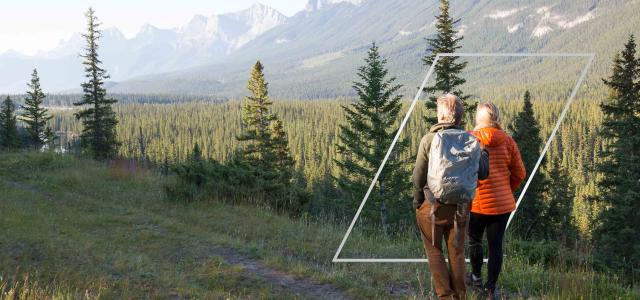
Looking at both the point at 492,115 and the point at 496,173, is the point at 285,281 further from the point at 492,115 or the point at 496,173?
the point at 492,115

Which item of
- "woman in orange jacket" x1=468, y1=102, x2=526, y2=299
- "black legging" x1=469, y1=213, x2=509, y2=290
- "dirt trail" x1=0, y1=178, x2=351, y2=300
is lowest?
"dirt trail" x1=0, y1=178, x2=351, y2=300

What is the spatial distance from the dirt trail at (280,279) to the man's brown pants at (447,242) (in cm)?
147

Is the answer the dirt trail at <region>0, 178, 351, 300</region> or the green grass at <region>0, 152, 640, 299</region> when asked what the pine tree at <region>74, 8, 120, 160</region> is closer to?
the green grass at <region>0, 152, 640, 299</region>

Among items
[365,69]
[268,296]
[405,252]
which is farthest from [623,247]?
[268,296]

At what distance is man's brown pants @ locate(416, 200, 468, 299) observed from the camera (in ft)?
16.5

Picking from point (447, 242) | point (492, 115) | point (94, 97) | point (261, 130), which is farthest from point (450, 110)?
point (94, 97)

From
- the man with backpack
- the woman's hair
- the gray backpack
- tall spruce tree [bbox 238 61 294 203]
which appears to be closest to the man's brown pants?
the man with backpack

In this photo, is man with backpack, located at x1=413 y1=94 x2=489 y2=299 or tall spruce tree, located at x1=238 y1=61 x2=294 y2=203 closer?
man with backpack, located at x1=413 y1=94 x2=489 y2=299

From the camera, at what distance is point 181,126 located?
173250 millimetres

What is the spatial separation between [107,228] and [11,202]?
3.82 meters

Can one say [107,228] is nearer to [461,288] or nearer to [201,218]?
[201,218]

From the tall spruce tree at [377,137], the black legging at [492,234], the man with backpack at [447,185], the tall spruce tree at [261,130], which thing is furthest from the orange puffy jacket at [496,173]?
the tall spruce tree at [261,130]

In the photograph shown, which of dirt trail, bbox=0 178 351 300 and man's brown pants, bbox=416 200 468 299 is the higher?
man's brown pants, bbox=416 200 468 299

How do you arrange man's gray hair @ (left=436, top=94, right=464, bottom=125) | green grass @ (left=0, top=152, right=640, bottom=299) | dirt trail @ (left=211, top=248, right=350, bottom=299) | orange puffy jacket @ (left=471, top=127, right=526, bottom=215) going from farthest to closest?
dirt trail @ (left=211, top=248, right=350, bottom=299)
green grass @ (left=0, top=152, right=640, bottom=299)
orange puffy jacket @ (left=471, top=127, right=526, bottom=215)
man's gray hair @ (left=436, top=94, right=464, bottom=125)
